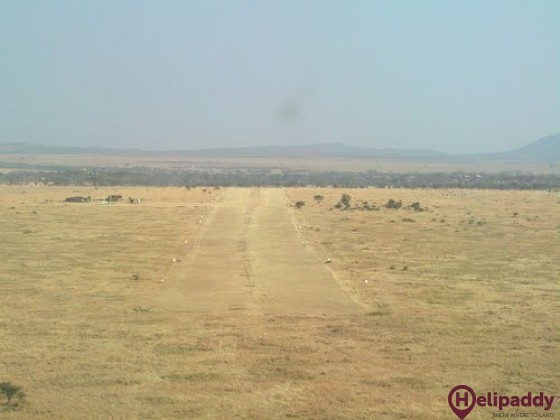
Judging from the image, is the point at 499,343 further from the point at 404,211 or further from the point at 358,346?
the point at 404,211

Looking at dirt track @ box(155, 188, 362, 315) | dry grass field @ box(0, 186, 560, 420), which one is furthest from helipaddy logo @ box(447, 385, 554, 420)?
dirt track @ box(155, 188, 362, 315)

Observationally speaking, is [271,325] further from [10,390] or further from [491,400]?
[10,390]

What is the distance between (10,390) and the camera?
10.5 meters

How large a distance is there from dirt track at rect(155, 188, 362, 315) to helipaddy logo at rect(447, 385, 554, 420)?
246 inches

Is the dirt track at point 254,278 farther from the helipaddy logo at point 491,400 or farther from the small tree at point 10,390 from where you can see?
the small tree at point 10,390

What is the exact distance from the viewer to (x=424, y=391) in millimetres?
10969

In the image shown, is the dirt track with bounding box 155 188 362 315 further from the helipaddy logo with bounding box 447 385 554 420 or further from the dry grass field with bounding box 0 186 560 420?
the helipaddy logo with bounding box 447 385 554 420

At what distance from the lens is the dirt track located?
17.9m

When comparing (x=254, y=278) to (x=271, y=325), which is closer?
(x=271, y=325)

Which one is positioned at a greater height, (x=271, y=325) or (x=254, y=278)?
(x=271, y=325)

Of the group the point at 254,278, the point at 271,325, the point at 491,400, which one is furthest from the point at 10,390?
the point at 254,278

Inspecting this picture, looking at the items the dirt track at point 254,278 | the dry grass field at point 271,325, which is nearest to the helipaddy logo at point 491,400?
the dry grass field at point 271,325

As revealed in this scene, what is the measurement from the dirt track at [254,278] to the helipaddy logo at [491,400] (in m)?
6.24

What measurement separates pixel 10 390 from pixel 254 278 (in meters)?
12.1
